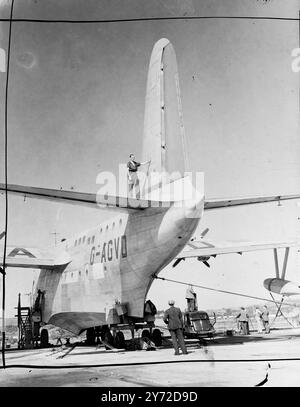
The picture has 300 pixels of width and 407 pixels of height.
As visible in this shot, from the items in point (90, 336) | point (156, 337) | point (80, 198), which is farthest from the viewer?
point (90, 336)

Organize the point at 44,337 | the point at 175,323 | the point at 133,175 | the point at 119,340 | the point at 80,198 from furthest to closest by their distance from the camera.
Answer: the point at 44,337 < the point at 119,340 < the point at 133,175 < the point at 175,323 < the point at 80,198

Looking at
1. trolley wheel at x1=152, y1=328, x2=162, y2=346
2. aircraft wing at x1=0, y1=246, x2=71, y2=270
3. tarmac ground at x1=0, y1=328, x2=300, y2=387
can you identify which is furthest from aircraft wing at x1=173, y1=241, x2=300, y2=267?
tarmac ground at x1=0, y1=328, x2=300, y2=387

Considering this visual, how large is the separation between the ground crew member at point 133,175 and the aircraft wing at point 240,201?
243 centimetres

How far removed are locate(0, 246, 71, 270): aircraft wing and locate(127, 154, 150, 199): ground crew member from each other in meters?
6.69

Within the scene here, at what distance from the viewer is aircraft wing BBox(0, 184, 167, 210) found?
352 inches

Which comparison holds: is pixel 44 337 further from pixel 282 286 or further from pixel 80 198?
pixel 80 198

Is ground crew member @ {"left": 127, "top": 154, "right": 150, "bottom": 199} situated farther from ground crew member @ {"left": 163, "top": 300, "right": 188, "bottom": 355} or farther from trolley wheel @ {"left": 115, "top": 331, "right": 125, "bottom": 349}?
trolley wheel @ {"left": 115, "top": 331, "right": 125, "bottom": 349}

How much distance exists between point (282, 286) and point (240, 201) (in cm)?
738

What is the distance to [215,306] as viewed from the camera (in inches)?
691

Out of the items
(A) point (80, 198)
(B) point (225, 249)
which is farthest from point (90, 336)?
(A) point (80, 198)

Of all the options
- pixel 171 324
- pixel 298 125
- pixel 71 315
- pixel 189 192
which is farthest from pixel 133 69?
pixel 71 315

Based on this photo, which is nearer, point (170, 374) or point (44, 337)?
point (170, 374)

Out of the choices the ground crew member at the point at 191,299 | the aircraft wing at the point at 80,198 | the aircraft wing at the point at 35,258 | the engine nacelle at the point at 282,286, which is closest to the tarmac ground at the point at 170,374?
the aircraft wing at the point at 80,198

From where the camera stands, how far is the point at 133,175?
43.9ft
